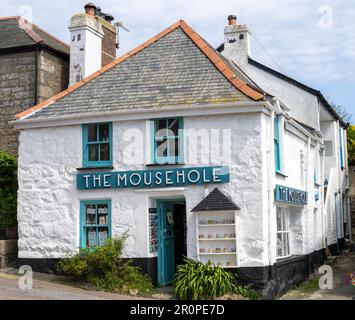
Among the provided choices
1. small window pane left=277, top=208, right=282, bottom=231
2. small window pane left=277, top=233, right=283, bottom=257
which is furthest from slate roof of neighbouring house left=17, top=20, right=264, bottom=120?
small window pane left=277, top=233, right=283, bottom=257

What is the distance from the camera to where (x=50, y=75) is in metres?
21.2

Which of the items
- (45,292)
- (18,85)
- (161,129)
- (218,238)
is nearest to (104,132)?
(161,129)

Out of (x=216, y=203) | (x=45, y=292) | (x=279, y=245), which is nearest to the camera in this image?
(x=45, y=292)

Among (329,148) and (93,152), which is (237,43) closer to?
(329,148)

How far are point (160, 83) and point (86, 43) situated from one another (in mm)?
5258

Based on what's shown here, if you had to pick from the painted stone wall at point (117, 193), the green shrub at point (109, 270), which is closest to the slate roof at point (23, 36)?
the painted stone wall at point (117, 193)

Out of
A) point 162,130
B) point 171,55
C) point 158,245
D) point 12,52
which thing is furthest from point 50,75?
point 158,245

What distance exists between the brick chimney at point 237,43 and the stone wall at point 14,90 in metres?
7.44

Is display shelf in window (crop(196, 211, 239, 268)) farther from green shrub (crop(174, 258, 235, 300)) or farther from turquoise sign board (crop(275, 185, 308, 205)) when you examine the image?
turquoise sign board (crop(275, 185, 308, 205))

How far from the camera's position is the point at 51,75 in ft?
69.8

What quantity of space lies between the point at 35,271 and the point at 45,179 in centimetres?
253

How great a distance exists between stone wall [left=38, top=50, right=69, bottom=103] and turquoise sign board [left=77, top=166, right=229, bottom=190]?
5629mm

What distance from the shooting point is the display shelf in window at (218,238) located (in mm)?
14938

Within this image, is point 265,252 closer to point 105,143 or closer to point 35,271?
point 105,143
